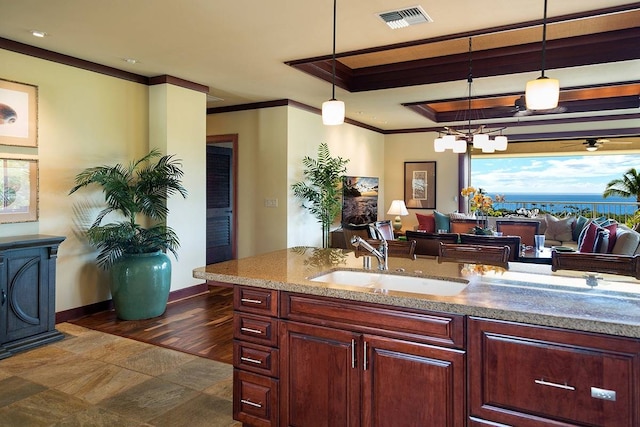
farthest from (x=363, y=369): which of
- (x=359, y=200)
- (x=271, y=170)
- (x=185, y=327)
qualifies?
(x=359, y=200)

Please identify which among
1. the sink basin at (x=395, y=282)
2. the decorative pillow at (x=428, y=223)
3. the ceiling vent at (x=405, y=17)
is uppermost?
the ceiling vent at (x=405, y=17)

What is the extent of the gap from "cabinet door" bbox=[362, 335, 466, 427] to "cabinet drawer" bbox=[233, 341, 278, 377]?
479mm

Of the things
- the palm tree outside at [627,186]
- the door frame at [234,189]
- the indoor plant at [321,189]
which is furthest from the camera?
the palm tree outside at [627,186]

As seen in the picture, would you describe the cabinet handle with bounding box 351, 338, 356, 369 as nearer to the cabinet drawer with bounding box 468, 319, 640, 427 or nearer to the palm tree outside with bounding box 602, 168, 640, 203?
the cabinet drawer with bounding box 468, 319, 640, 427

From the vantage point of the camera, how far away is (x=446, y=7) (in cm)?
313

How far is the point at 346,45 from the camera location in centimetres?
393

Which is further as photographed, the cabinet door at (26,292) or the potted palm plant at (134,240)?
the potted palm plant at (134,240)

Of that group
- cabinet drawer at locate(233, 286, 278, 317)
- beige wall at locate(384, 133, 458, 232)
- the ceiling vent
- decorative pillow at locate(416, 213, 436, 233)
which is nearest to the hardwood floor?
cabinet drawer at locate(233, 286, 278, 317)

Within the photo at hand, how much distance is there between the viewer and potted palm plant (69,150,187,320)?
14.1 ft

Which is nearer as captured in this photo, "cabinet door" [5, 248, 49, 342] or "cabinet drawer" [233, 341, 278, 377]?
"cabinet drawer" [233, 341, 278, 377]

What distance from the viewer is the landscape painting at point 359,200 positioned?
774 cm

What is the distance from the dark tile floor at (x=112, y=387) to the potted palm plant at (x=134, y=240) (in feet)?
1.98

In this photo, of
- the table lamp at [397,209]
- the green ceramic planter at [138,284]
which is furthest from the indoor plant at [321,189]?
the green ceramic planter at [138,284]

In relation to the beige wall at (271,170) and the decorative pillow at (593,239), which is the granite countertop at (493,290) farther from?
the beige wall at (271,170)
